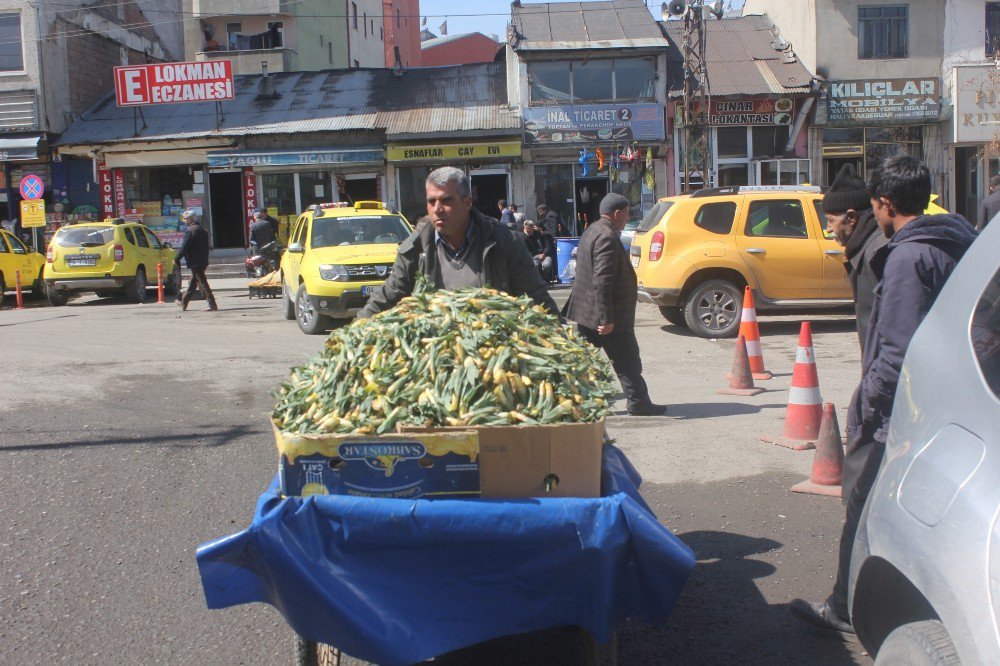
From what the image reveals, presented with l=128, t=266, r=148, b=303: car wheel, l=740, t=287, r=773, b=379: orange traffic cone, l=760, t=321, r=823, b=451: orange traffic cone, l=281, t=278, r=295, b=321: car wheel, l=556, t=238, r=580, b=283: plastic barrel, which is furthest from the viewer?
l=556, t=238, r=580, b=283: plastic barrel

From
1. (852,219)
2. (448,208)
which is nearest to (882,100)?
(852,219)

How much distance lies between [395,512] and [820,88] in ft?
92.1

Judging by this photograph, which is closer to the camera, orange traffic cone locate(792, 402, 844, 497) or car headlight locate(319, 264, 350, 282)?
orange traffic cone locate(792, 402, 844, 497)

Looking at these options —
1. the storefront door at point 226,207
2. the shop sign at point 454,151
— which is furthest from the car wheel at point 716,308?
the storefront door at point 226,207

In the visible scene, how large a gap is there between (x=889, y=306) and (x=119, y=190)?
28.8 meters

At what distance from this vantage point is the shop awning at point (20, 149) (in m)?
28.5

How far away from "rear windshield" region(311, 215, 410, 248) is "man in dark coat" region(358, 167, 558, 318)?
9593 mm

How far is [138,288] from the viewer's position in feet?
67.4

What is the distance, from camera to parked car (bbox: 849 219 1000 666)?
6.79 ft

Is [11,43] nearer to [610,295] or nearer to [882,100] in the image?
[882,100]

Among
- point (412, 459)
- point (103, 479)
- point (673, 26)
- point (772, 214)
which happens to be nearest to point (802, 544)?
point (412, 459)

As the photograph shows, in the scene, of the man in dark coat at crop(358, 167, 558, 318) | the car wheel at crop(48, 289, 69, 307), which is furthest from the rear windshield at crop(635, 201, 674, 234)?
the car wheel at crop(48, 289, 69, 307)

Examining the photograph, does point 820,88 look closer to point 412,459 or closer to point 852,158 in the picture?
point 852,158

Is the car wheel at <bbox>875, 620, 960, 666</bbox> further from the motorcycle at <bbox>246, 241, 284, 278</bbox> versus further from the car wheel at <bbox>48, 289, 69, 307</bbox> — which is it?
the car wheel at <bbox>48, 289, 69, 307</bbox>
